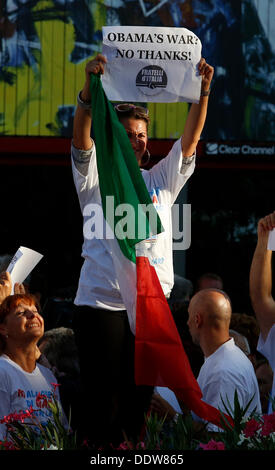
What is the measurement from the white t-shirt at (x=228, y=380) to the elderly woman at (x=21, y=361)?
0.75m

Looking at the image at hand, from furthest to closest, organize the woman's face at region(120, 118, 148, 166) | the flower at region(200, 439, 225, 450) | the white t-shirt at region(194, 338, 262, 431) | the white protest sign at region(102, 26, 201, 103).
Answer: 1. the white t-shirt at region(194, 338, 262, 431)
2. the woman's face at region(120, 118, 148, 166)
3. the white protest sign at region(102, 26, 201, 103)
4. the flower at region(200, 439, 225, 450)

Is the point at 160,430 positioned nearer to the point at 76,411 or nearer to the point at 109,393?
the point at 109,393

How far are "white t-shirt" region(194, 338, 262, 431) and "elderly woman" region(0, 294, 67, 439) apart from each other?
75cm

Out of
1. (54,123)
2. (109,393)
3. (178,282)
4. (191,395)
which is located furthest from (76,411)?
(54,123)

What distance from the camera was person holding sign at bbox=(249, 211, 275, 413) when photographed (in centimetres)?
407

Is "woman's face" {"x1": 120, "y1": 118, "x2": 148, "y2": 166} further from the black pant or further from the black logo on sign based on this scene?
the black pant

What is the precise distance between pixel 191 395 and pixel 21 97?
721 cm

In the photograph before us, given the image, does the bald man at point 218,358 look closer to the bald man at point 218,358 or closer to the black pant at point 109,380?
the bald man at point 218,358

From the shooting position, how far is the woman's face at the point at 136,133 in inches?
157

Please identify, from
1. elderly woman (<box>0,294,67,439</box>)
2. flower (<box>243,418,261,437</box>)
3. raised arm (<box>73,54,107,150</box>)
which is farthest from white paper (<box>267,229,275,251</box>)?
elderly woman (<box>0,294,67,439</box>)

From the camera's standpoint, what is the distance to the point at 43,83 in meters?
10.3

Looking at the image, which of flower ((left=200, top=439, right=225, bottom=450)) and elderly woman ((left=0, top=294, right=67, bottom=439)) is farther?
elderly woman ((left=0, top=294, right=67, bottom=439))

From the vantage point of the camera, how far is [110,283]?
3.78 meters

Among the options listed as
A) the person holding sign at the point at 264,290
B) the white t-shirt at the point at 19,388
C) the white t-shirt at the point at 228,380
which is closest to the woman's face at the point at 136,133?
the person holding sign at the point at 264,290
